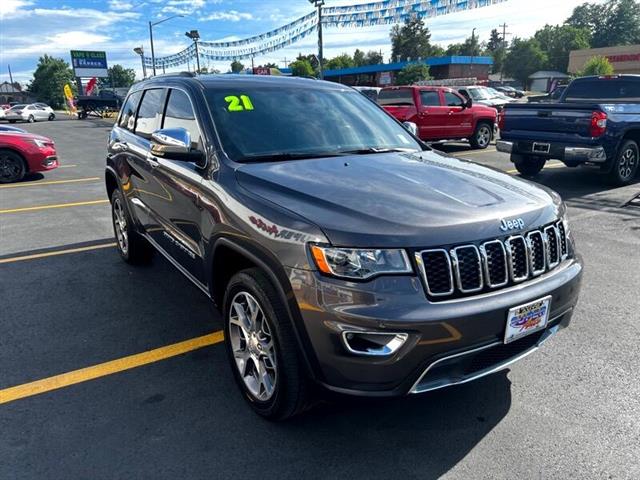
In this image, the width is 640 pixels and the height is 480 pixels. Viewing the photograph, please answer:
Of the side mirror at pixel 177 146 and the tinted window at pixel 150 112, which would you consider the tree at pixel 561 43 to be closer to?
the tinted window at pixel 150 112

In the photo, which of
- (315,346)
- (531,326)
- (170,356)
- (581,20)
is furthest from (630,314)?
(581,20)

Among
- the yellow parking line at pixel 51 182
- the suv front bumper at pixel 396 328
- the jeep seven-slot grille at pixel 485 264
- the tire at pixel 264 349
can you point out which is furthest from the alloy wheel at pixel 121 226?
the yellow parking line at pixel 51 182

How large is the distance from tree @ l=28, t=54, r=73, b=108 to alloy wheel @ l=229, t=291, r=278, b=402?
342ft

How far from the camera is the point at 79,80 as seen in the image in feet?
186

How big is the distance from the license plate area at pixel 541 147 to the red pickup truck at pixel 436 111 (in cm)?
491

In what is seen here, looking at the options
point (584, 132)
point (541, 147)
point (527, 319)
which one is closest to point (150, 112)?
point (527, 319)

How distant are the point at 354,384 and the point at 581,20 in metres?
137

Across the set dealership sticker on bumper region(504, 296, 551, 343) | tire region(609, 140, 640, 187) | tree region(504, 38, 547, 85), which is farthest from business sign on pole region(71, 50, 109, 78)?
tree region(504, 38, 547, 85)

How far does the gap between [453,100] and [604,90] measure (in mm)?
4865

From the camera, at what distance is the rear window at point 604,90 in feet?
32.0

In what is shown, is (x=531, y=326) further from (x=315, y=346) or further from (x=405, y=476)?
(x=315, y=346)

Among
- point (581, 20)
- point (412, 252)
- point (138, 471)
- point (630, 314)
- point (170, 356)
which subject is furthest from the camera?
point (581, 20)

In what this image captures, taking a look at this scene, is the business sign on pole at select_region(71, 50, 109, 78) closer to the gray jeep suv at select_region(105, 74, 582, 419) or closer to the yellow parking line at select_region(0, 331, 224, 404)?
the gray jeep suv at select_region(105, 74, 582, 419)

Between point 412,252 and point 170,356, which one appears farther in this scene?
point 170,356
